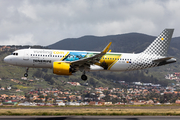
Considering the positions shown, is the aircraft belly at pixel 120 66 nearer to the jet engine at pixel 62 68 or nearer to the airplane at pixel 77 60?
the airplane at pixel 77 60

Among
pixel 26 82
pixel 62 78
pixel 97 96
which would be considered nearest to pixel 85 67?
pixel 97 96

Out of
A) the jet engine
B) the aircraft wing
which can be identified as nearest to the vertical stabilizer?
the aircraft wing

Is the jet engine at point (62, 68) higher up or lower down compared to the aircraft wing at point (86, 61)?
lower down

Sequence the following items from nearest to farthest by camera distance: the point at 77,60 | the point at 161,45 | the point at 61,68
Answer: the point at 61,68, the point at 77,60, the point at 161,45

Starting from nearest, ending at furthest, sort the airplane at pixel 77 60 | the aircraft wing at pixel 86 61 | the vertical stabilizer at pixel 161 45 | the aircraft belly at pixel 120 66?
the aircraft wing at pixel 86 61
the airplane at pixel 77 60
the aircraft belly at pixel 120 66
the vertical stabilizer at pixel 161 45

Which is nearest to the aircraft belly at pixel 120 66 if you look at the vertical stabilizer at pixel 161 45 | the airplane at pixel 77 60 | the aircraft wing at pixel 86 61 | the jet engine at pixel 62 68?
the airplane at pixel 77 60

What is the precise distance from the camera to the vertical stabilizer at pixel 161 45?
4378cm

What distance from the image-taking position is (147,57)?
42219 mm

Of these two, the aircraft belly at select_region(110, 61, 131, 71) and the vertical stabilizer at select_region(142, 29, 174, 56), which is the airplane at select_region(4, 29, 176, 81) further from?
the vertical stabilizer at select_region(142, 29, 174, 56)

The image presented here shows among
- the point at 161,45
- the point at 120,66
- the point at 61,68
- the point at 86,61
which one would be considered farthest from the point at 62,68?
the point at 161,45

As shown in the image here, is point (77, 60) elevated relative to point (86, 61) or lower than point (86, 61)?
elevated

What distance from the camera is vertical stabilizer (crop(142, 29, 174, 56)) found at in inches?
1724

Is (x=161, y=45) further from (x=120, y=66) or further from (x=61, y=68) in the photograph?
(x=61, y=68)

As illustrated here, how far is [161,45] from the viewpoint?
44.4 metres
